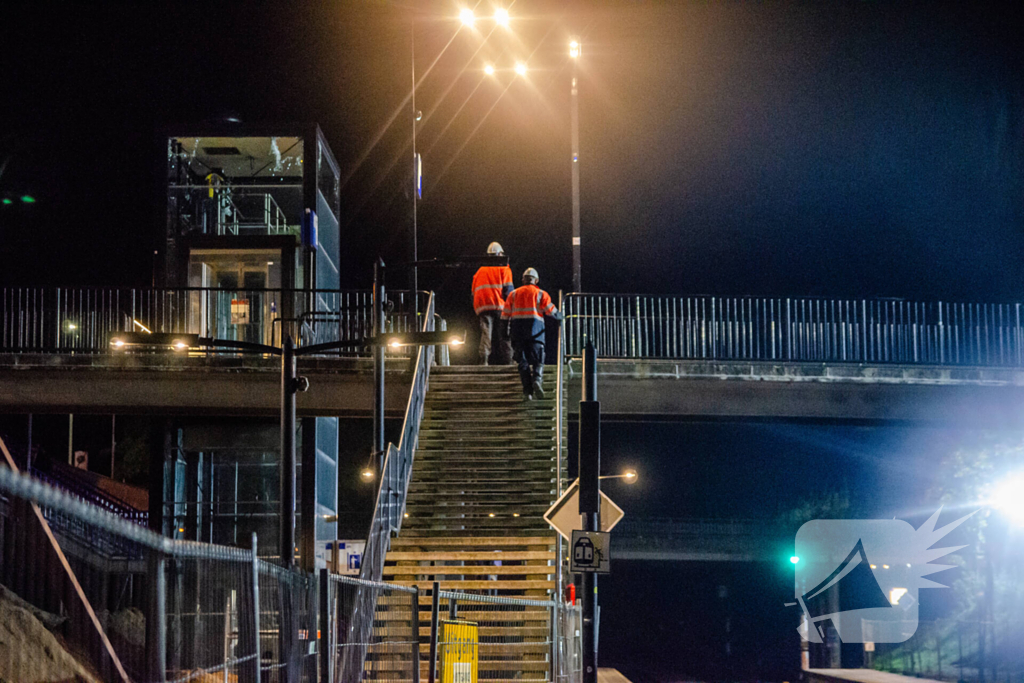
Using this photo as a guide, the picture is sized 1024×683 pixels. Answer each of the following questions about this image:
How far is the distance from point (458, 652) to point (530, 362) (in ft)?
35.2

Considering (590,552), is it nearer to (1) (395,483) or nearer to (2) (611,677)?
(1) (395,483)

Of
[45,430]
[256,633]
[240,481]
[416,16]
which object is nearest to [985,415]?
[416,16]

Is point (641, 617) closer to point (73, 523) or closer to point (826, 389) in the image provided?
point (826, 389)

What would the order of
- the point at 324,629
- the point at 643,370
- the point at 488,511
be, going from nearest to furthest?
the point at 324,629
the point at 488,511
the point at 643,370

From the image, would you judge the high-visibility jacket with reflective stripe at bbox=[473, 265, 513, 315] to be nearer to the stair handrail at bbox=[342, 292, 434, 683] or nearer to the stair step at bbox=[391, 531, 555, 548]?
the stair handrail at bbox=[342, 292, 434, 683]

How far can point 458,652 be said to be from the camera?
990cm

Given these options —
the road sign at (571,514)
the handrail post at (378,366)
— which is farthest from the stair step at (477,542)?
the road sign at (571,514)

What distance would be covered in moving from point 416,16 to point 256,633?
18472 millimetres

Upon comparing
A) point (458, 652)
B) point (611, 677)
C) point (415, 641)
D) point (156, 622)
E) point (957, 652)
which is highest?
point (156, 622)

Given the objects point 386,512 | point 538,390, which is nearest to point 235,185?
point 538,390

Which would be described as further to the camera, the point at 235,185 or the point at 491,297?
the point at 235,185

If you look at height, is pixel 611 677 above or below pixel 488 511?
below

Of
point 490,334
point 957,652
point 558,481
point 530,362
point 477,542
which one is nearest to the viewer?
point 477,542

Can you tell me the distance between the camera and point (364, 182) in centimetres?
3722
